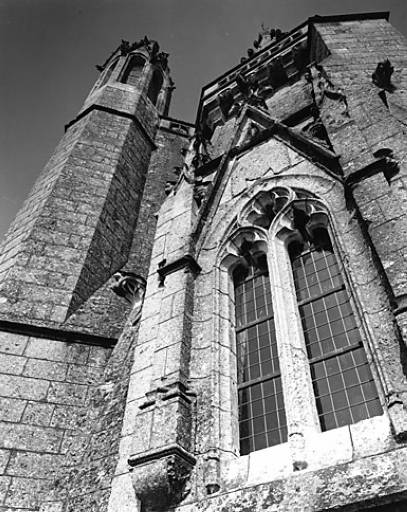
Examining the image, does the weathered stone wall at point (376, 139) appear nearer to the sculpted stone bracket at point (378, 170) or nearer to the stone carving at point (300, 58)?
the sculpted stone bracket at point (378, 170)

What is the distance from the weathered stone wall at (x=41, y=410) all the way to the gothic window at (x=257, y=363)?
1.99 meters

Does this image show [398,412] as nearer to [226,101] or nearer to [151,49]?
[226,101]

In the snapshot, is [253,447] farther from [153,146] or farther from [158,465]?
[153,146]

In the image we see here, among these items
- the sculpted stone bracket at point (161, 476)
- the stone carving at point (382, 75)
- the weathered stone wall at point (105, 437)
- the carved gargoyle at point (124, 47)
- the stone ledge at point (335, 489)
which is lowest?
the stone ledge at point (335, 489)

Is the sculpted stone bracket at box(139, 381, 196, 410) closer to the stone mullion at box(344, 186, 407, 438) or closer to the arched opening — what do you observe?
the stone mullion at box(344, 186, 407, 438)

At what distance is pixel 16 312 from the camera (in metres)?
6.67

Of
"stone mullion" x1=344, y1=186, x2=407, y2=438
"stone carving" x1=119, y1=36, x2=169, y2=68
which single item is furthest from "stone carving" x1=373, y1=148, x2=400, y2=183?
"stone carving" x1=119, y1=36, x2=169, y2=68

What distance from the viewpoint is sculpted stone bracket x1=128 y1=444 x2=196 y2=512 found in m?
3.90

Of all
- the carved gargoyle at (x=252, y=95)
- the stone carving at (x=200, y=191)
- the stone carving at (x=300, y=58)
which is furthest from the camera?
the stone carving at (x=300, y=58)

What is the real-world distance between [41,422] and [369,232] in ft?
13.6

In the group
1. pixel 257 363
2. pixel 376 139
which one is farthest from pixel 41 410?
pixel 376 139

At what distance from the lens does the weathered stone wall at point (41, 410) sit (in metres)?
5.01

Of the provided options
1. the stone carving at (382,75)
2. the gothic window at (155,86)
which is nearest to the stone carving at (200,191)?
the stone carving at (382,75)

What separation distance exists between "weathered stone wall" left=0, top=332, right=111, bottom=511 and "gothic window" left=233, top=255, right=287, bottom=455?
199cm
